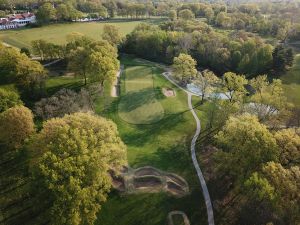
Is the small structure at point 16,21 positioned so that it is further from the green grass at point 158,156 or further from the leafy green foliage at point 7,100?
the leafy green foliage at point 7,100

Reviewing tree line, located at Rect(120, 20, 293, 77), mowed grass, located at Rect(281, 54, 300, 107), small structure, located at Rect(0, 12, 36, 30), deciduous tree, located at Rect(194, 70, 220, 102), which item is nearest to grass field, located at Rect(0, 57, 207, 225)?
deciduous tree, located at Rect(194, 70, 220, 102)

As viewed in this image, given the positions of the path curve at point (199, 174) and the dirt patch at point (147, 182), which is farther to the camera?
the dirt patch at point (147, 182)

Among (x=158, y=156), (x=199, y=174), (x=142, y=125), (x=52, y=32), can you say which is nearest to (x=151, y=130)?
(x=142, y=125)

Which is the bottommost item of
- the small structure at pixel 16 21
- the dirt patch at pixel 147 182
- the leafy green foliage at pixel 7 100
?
the dirt patch at pixel 147 182

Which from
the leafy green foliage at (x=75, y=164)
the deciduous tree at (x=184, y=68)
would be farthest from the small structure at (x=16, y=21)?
the leafy green foliage at (x=75, y=164)

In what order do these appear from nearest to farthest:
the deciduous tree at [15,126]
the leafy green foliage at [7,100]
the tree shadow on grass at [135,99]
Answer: the deciduous tree at [15,126] < the leafy green foliage at [7,100] < the tree shadow on grass at [135,99]

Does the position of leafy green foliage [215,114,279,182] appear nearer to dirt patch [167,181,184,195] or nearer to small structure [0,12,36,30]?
dirt patch [167,181,184,195]

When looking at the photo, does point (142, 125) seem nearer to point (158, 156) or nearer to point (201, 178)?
point (158, 156)
